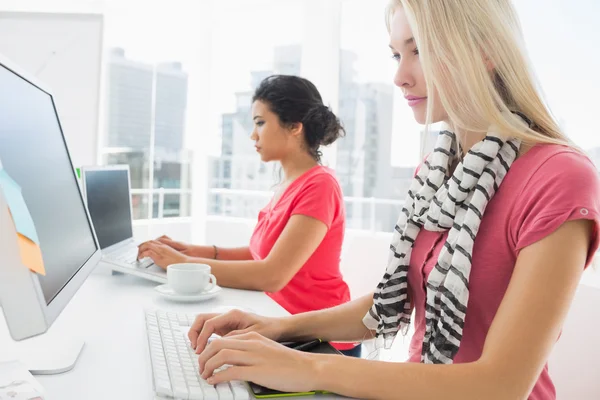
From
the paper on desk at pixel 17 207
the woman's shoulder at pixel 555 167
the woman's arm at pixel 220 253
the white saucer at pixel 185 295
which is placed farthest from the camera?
the woman's arm at pixel 220 253

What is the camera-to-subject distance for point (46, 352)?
0.79 metres

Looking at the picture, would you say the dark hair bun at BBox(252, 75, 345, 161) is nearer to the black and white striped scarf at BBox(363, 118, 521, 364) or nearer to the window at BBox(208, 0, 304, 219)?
the black and white striped scarf at BBox(363, 118, 521, 364)

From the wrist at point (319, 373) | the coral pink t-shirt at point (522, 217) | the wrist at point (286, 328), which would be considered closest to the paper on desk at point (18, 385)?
the wrist at point (319, 373)

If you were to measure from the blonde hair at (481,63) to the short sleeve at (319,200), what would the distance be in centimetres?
73

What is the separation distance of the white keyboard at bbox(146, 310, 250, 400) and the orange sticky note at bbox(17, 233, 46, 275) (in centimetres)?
21

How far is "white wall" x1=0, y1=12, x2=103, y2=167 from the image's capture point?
3.01m

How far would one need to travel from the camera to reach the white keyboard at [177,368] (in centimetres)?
64

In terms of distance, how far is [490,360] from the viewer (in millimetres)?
668

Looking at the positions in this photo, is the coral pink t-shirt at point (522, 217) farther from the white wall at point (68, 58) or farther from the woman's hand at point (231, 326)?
the white wall at point (68, 58)

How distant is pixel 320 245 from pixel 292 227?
17 cm

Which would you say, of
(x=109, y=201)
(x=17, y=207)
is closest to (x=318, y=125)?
(x=109, y=201)

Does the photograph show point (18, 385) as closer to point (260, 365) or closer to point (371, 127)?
point (260, 365)

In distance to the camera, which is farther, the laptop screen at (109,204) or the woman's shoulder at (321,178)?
the woman's shoulder at (321,178)

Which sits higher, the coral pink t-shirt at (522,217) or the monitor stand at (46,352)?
the coral pink t-shirt at (522,217)
